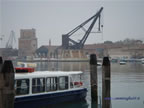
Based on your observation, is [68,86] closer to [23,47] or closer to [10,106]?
[10,106]

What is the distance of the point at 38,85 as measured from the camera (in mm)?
10617

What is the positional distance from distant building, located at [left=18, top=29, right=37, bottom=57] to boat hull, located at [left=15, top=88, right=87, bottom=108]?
346 ft

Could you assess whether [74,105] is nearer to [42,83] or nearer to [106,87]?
[42,83]

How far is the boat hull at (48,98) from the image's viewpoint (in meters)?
10.1

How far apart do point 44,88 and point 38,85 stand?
1.22 feet

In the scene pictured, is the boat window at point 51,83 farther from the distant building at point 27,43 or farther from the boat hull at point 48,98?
the distant building at point 27,43

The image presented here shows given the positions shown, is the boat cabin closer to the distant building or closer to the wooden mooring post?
the wooden mooring post

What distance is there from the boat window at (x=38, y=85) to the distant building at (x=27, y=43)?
106 meters

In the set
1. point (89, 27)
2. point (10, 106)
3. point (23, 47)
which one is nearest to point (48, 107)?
point (10, 106)

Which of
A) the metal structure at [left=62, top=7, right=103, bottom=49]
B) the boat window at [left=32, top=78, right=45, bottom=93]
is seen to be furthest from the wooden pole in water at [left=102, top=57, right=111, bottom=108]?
the metal structure at [left=62, top=7, right=103, bottom=49]

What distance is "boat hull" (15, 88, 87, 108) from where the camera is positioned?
10078mm

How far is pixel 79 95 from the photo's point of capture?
12461 millimetres

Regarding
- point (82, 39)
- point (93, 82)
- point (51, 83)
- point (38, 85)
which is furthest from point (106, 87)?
point (82, 39)

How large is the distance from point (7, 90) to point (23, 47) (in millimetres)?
117269
